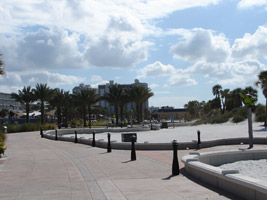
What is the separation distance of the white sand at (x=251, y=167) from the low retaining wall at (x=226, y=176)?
35cm

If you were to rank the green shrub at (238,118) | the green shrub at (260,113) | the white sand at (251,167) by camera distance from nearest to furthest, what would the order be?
the white sand at (251,167), the green shrub at (260,113), the green shrub at (238,118)

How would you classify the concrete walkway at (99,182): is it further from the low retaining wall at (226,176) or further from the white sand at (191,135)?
the white sand at (191,135)

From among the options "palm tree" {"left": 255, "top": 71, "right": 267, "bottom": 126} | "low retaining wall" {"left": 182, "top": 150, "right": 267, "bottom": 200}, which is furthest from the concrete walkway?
Result: "palm tree" {"left": 255, "top": 71, "right": 267, "bottom": 126}

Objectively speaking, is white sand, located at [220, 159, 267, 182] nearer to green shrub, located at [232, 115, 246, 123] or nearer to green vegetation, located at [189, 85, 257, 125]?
green vegetation, located at [189, 85, 257, 125]

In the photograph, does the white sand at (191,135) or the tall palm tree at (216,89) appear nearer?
the white sand at (191,135)

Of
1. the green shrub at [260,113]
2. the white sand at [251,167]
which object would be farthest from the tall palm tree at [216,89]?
the white sand at [251,167]

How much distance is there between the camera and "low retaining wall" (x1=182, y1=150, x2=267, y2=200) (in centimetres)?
634

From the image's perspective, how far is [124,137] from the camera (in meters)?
22.0

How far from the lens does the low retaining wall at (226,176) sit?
6344 millimetres

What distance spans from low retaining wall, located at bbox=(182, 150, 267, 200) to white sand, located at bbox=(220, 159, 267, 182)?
1.16ft

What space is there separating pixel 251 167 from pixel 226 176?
4931mm

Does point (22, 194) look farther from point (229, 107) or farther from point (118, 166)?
point (229, 107)

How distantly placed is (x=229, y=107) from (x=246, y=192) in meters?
76.1

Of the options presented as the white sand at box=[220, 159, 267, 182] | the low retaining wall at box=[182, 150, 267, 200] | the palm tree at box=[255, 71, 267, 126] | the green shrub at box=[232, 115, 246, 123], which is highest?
the palm tree at box=[255, 71, 267, 126]
